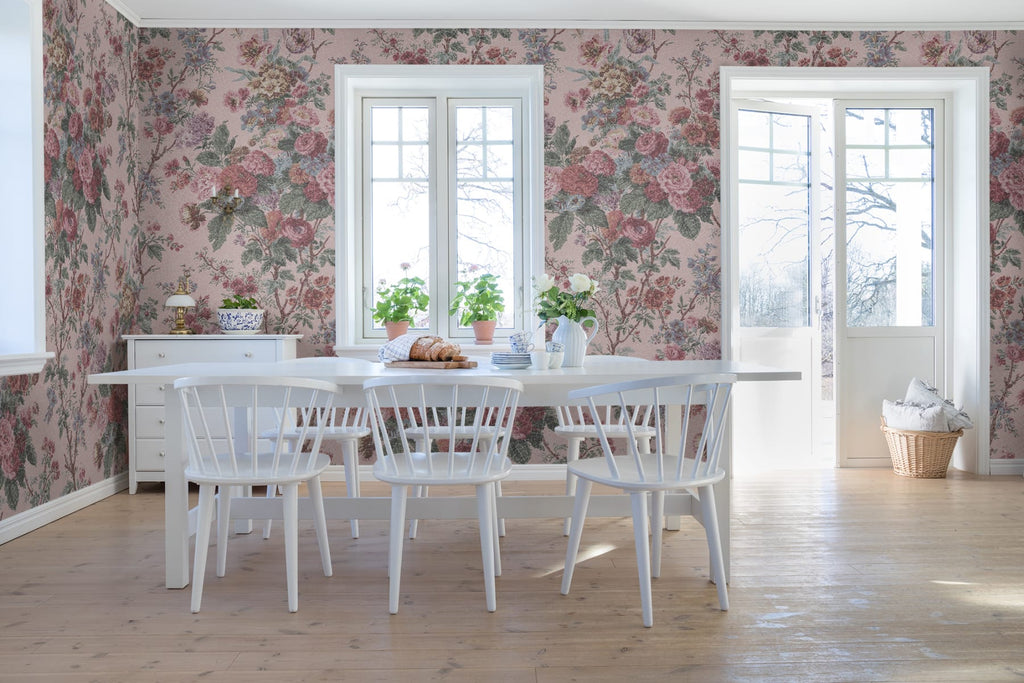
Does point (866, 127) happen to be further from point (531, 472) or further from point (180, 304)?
point (180, 304)

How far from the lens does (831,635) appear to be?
2170 mm

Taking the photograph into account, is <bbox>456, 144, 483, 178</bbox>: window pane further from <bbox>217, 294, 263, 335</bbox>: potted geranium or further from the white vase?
the white vase

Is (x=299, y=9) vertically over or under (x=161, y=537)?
over

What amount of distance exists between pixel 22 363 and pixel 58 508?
80 centimetres

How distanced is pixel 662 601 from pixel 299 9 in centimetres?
353

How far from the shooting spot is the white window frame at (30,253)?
10.9 ft

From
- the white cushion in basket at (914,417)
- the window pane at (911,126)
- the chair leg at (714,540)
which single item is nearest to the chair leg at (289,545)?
the chair leg at (714,540)

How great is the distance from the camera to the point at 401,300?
14.6 ft

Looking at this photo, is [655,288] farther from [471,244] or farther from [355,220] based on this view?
[355,220]

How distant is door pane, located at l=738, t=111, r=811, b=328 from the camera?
4.84 meters

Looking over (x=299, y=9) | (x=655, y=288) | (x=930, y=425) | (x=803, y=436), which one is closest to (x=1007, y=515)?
(x=930, y=425)

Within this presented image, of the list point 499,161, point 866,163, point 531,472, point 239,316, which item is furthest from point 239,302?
point 866,163

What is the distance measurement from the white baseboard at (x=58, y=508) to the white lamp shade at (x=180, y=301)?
936mm

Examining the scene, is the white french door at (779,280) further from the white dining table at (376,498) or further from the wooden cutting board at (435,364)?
the wooden cutting board at (435,364)
